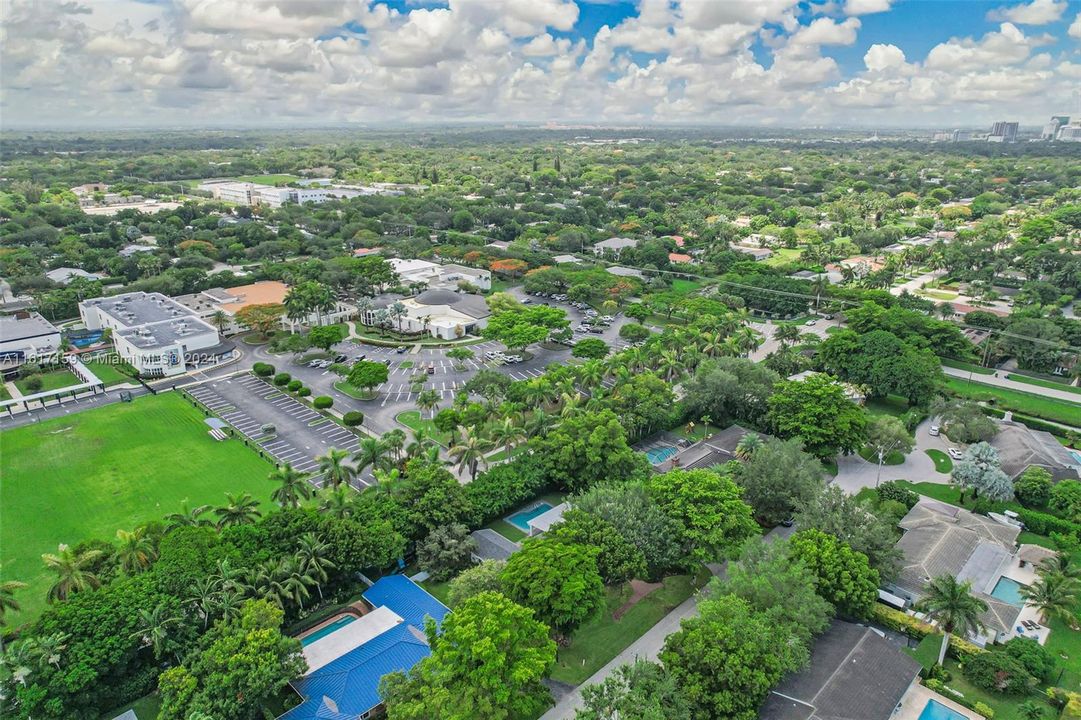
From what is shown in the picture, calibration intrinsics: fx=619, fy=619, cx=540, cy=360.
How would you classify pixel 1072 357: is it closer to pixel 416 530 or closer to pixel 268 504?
pixel 416 530

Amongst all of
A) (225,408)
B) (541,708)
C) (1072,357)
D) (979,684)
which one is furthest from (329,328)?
(1072,357)

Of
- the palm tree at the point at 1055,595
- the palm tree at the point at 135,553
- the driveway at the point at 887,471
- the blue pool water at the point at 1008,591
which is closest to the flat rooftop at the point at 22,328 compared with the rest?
the palm tree at the point at 135,553

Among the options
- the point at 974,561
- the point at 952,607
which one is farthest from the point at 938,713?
the point at 974,561

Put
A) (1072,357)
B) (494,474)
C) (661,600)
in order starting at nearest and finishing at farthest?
(661,600) → (494,474) → (1072,357)

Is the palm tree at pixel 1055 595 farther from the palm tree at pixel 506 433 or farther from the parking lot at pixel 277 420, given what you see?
the parking lot at pixel 277 420

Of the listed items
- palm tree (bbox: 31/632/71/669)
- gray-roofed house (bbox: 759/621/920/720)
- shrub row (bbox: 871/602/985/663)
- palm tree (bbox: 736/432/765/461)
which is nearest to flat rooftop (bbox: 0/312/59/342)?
palm tree (bbox: 31/632/71/669)

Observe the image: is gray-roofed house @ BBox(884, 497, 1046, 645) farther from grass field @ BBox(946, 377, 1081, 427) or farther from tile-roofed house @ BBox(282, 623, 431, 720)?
tile-roofed house @ BBox(282, 623, 431, 720)
